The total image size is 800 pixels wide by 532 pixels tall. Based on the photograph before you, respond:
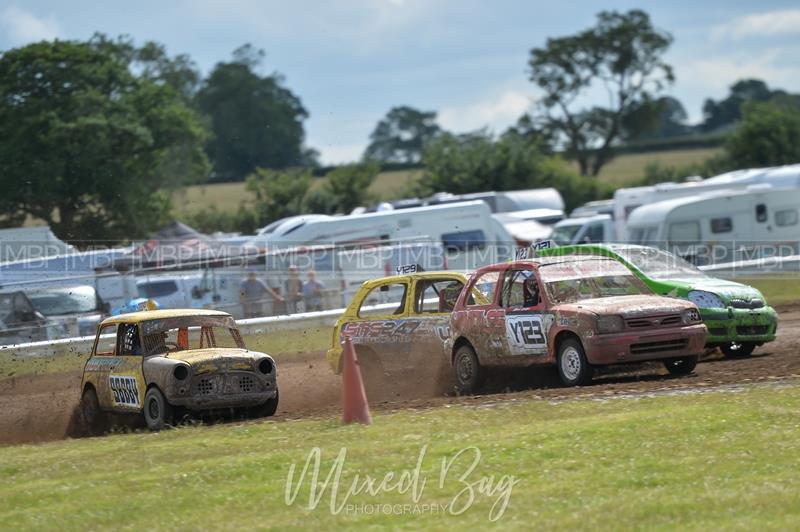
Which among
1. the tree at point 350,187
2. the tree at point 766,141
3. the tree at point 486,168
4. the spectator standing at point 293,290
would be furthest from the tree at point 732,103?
the spectator standing at point 293,290

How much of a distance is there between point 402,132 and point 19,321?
119 m

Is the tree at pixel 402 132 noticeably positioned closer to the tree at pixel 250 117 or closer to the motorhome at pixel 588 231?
the tree at pixel 250 117

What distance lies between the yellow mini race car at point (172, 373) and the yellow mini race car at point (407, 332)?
1897 millimetres

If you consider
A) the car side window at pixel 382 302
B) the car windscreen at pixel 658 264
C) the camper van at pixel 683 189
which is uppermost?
the camper van at pixel 683 189

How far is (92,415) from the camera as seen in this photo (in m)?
13.7

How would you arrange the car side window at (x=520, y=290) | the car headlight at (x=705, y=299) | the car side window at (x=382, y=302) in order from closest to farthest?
the car side window at (x=520, y=290), the car headlight at (x=705, y=299), the car side window at (x=382, y=302)

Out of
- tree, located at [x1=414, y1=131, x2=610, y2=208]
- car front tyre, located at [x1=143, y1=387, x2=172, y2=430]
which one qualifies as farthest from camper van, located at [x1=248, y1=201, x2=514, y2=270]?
tree, located at [x1=414, y1=131, x2=610, y2=208]

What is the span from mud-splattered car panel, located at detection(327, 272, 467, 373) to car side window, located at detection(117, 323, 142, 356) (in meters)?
2.87

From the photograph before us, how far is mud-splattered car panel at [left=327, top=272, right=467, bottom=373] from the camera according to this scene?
47.6 ft

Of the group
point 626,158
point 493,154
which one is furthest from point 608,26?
point 493,154

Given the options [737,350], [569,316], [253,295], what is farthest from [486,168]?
[569,316]

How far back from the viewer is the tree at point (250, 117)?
318 ft

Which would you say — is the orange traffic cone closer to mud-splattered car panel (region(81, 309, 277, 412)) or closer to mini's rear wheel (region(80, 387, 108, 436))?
mud-splattered car panel (region(81, 309, 277, 412))

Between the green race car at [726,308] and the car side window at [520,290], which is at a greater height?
the car side window at [520,290]
